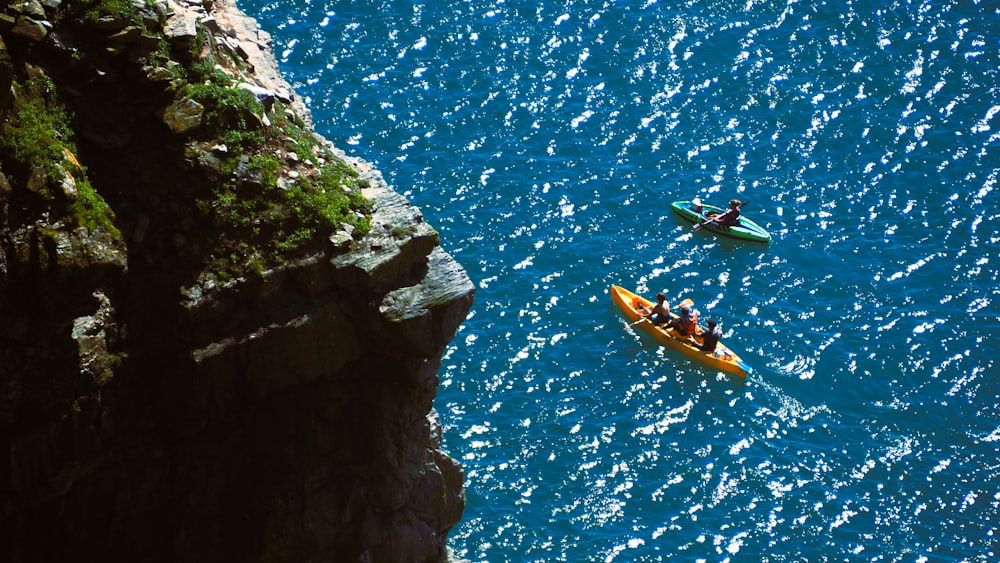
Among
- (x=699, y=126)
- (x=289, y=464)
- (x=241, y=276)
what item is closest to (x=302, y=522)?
(x=289, y=464)

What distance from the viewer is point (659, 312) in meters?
35.1

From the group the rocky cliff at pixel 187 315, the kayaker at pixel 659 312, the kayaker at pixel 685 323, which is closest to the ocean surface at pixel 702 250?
the kayaker at pixel 659 312

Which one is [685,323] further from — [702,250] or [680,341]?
[702,250]

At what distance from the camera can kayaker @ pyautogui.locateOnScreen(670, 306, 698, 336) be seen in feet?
115

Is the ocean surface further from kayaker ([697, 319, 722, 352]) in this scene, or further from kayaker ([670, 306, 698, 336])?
kayaker ([670, 306, 698, 336])

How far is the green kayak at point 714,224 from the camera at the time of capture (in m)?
39.0

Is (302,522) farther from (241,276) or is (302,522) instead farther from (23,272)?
(23,272)

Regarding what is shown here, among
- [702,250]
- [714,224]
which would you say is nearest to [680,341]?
[702,250]

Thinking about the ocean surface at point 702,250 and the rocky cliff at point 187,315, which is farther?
the ocean surface at point 702,250

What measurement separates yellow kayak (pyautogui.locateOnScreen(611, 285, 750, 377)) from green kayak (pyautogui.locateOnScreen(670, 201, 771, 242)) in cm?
461

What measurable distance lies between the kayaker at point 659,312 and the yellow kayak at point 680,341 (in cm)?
17

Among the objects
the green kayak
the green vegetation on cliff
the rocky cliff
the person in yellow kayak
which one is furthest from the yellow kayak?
the green vegetation on cliff

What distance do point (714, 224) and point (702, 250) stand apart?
3.54 feet

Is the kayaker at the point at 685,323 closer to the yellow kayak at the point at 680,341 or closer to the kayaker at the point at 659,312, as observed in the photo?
the yellow kayak at the point at 680,341
